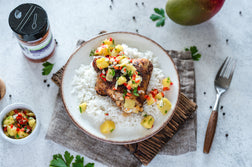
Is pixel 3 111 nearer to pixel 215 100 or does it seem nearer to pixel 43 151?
pixel 43 151

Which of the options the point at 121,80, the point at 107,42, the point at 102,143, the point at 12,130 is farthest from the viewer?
the point at 102,143

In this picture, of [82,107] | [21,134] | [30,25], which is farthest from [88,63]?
[21,134]

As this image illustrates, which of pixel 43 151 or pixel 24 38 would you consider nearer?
pixel 24 38

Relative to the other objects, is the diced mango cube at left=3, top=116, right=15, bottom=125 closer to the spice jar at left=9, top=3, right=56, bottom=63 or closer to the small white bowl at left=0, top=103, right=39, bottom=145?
the small white bowl at left=0, top=103, right=39, bottom=145

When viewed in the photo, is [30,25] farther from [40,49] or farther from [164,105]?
[164,105]

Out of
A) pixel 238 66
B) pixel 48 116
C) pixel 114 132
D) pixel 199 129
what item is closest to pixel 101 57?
pixel 114 132
